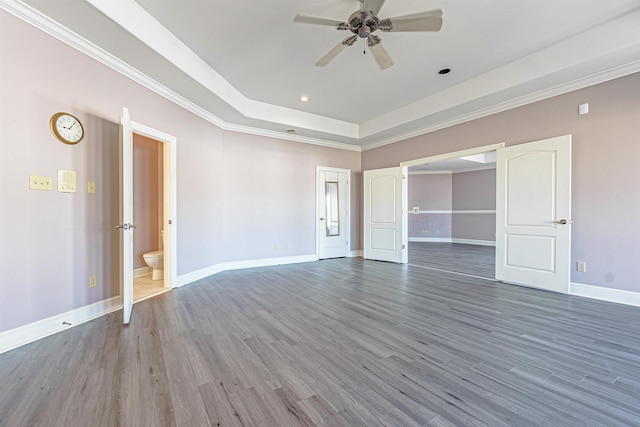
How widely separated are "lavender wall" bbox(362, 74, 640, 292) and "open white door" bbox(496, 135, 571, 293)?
13 cm

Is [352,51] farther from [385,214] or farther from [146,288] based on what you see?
[146,288]

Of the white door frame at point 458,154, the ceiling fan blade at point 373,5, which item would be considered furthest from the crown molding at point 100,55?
the white door frame at point 458,154

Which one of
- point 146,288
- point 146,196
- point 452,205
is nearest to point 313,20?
point 146,288

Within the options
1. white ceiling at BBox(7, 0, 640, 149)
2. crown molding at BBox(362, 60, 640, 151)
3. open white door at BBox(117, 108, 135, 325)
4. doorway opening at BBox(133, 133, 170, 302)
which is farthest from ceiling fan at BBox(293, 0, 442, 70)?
doorway opening at BBox(133, 133, 170, 302)

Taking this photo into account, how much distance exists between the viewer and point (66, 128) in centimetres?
255

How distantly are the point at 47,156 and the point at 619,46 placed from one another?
5719mm

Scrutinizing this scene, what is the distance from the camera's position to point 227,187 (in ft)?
16.9

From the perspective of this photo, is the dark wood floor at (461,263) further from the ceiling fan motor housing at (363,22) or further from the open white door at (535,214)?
the ceiling fan motor housing at (363,22)

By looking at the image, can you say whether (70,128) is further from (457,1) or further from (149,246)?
(457,1)

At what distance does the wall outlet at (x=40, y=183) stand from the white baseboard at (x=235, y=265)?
2.02 m

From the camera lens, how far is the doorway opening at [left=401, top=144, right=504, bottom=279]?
9.12 meters

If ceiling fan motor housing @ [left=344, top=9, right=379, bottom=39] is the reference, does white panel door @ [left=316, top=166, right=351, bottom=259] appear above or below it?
A: below

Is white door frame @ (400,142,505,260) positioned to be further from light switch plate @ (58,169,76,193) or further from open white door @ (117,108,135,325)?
light switch plate @ (58,169,76,193)

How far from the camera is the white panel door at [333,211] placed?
627 centimetres
